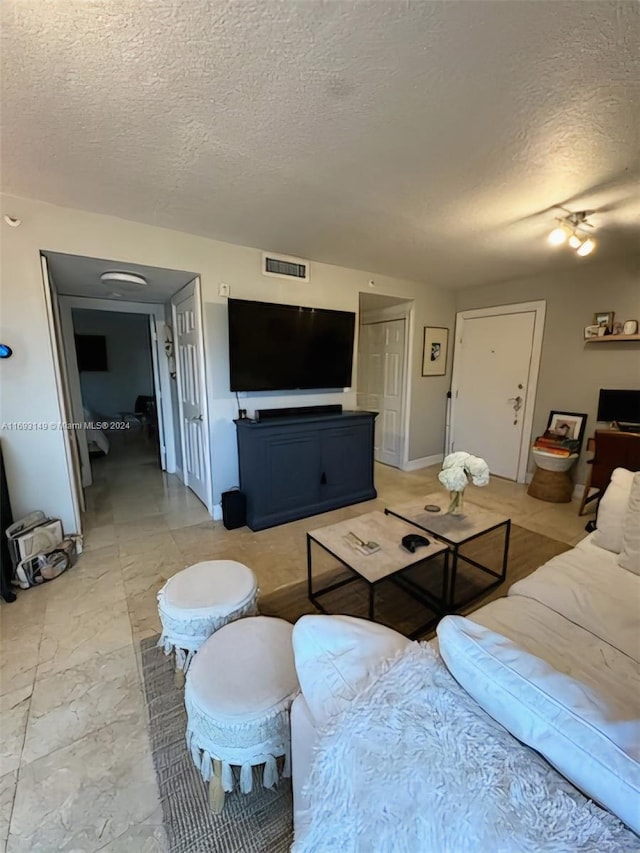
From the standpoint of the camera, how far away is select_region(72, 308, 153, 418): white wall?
279 inches

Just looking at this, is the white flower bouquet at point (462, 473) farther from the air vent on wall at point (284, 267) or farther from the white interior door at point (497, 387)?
the white interior door at point (497, 387)

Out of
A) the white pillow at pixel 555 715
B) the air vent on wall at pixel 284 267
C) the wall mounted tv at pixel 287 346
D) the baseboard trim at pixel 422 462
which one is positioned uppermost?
the air vent on wall at pixel 284 267

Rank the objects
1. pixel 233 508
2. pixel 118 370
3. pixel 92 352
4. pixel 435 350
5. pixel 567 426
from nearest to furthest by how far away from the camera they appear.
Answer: pixel 233 508
pixel 567 426
pixel 435 350
pixel 92 352
pixel 118 370

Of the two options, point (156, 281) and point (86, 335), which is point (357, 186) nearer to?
point (156, 281)

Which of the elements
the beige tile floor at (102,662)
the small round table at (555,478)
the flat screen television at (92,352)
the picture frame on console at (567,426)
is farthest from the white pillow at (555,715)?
the flat screen television at (92,352)

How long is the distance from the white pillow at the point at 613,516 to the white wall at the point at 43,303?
2486 mm

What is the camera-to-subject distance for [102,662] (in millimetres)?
1644

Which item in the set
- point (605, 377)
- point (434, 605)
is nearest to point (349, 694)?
point (434, 605)

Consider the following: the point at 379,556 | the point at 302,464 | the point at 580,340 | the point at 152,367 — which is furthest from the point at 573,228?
the point at 152,367

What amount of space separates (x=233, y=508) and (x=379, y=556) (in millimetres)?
1581

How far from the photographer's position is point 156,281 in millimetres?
3049

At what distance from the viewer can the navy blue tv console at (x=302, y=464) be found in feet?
9.75

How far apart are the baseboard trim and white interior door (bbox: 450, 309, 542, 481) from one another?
1.07 ft

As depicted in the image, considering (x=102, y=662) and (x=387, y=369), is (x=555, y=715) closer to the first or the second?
(x=102, y=662)
